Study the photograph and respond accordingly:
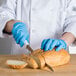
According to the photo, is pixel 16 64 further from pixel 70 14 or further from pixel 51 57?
pixel 70 14

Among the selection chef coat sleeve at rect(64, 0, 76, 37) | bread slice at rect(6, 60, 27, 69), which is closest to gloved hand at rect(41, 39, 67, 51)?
bread slice at rect(6, 60, 27, 69)

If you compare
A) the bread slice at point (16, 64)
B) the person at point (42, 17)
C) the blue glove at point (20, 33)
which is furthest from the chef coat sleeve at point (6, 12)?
the bread slice at point (16, 64)

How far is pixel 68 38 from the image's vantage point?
139cm

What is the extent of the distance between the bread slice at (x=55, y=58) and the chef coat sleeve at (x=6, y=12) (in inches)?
14.0

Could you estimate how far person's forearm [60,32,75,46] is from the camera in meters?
1.38

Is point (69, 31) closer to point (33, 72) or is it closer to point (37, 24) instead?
point (37, 24)

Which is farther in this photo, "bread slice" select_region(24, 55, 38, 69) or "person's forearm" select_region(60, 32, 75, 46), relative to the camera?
"person's forearm" select_region(60, 32, 75, 46)

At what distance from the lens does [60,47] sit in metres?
1.25

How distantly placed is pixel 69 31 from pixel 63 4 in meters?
0.20

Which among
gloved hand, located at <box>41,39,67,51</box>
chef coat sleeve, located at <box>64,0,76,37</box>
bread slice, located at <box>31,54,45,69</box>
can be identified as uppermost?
chef coat sleeve, located at <box>64,0,76,37</box>

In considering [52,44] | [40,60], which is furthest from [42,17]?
[40,60]

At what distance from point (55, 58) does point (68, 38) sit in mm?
241

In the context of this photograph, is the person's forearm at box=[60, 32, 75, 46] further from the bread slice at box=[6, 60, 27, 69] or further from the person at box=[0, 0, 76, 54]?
the bread slice at box=[6, 60, 27, 69]

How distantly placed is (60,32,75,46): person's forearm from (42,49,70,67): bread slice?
14 centimetres
